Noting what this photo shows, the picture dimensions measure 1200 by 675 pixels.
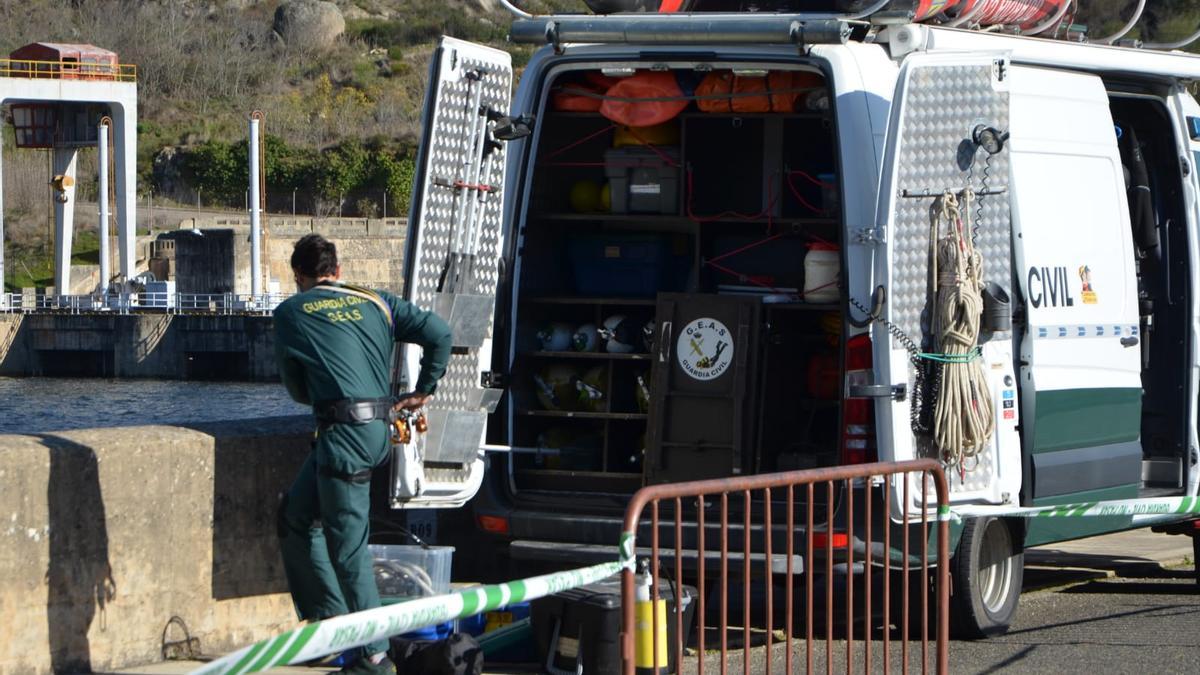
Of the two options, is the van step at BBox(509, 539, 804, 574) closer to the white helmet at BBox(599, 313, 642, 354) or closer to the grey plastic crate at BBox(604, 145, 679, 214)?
the white helmet at BBox(599, 313, 642, 354)

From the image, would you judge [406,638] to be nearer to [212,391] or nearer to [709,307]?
[709,307]

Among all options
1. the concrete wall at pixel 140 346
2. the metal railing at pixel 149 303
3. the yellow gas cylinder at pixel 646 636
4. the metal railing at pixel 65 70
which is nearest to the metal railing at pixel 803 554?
the yellow gas cylinder at pixel 646 636

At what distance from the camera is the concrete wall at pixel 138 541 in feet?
21.6

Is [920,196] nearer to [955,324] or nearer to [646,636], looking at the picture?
[955,324]

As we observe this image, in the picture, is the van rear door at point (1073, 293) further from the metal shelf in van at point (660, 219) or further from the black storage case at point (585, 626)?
the black storage case at point (585, 626)

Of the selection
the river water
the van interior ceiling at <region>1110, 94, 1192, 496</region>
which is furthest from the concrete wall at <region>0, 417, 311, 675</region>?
the river water

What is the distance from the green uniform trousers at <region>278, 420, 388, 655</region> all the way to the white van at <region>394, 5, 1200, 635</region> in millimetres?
718

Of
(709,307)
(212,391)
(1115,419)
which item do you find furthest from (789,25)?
(212,391)

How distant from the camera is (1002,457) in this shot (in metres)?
7.41

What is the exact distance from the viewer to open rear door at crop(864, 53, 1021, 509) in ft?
23.0

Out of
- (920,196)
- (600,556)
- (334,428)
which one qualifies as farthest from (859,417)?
(334,428)

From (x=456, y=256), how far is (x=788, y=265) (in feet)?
4.92

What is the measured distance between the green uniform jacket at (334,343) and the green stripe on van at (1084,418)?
105 inches

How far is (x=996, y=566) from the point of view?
26.0 ft
